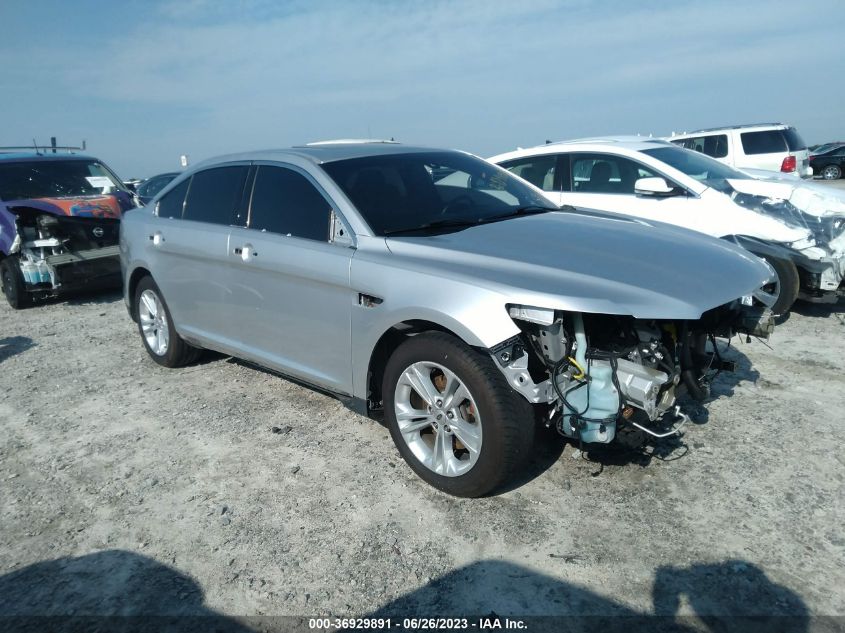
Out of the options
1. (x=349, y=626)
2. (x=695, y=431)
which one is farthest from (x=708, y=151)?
(x=349, y=626)

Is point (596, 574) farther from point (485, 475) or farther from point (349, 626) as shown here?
point (349, 626)

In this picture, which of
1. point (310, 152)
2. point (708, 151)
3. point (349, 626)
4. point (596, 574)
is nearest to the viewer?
point (349, 626)

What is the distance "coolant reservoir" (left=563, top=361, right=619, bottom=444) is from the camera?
3.04 metres

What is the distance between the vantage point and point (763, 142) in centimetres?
1377

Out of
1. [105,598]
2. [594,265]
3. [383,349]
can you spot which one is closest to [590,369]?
[594,265]

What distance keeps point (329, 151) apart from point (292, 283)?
3.35 ft

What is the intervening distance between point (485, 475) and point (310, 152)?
8.01 ft

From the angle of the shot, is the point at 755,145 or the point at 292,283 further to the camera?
the point at 755,145

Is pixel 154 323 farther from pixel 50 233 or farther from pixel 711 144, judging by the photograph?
pixel 711 144

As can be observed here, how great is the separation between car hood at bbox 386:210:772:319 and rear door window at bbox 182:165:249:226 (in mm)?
1585

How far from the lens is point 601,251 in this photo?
3424 mm

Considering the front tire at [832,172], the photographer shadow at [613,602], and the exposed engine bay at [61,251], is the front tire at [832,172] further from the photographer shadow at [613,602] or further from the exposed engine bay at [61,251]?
the photographer shadow at [613,602]

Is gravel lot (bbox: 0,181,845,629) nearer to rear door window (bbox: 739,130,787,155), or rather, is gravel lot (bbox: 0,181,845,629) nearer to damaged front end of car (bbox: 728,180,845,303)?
damaged front end of car (bbox: 728,180,845,303)

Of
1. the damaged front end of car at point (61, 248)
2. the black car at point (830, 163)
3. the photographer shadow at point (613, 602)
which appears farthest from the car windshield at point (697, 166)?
the black car at point (830, 163)
